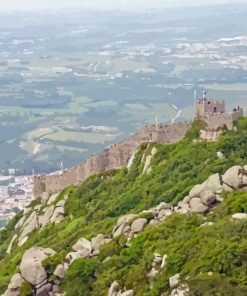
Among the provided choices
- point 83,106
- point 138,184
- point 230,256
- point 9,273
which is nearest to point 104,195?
point 138,184

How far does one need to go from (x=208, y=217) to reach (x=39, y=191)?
25857 millimetres

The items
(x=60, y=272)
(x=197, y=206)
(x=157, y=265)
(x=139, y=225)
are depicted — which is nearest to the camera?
(x=157, y=265)

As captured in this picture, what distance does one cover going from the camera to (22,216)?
54562mm

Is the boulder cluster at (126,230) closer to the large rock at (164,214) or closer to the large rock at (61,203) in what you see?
the large rock at (164,214)

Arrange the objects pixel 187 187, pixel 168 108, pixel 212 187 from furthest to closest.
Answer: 1. pixel 168 108
2. pixel 187 187
3. pixel 212 187

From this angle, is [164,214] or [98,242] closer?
[98,242]

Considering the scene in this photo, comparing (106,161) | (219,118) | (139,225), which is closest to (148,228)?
(139,225)

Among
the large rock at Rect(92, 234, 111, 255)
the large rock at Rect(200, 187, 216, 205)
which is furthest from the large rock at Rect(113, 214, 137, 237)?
the large rock at Rect(200, 187, 216, 205)

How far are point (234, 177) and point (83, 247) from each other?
5.76 m

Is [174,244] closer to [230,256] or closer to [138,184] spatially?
[230,256]

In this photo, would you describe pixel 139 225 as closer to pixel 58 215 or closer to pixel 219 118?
pixel 219 118

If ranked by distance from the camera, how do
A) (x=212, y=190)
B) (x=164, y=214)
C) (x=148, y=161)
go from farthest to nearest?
(x=148, y=161)
(x=164, y=214)
(x=212, y=190)

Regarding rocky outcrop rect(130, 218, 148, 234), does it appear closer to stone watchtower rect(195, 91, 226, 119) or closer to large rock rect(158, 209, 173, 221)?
large rock rect(158, 209, 173, 221)

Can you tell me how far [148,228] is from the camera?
101 ft
